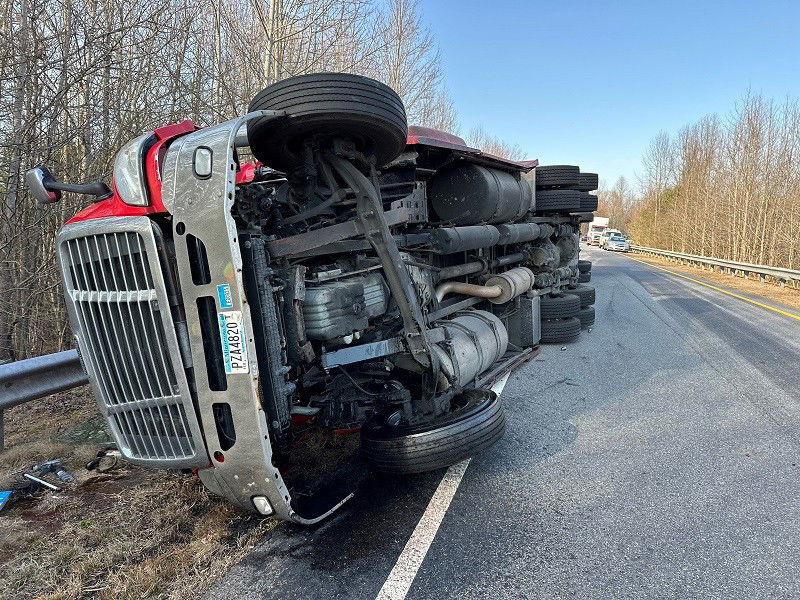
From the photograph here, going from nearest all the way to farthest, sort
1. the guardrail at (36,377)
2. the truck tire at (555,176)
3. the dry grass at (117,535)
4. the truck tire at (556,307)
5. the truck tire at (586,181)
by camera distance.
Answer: the dry grass at (117,535) → the guardrail at (36,377) → the truck tire at (556,307) → the truck tire at (555,176) → the truck tire at (586,181)

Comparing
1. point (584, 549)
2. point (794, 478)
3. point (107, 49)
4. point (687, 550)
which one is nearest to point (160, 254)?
point (584, 549)

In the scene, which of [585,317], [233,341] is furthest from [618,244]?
[233,341]

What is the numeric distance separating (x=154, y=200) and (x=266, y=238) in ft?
1.74

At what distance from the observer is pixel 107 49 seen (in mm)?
5328

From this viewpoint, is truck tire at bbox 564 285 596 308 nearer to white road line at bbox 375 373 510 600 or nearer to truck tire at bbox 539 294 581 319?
truck tire at bbox 539 294 581 319

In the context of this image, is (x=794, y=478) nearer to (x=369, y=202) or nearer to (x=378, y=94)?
(x=369, y=202)

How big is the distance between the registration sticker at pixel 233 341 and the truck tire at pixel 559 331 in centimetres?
564

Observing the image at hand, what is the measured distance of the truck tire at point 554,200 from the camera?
25.1 ft

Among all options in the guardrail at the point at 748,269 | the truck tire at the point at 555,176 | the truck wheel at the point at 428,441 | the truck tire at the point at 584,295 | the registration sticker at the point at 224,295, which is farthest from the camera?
the guardrail at the point at 748,269

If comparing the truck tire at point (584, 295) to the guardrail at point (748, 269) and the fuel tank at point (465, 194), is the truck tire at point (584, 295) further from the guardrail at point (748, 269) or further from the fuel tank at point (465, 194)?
the guardrail at point (748, 269)

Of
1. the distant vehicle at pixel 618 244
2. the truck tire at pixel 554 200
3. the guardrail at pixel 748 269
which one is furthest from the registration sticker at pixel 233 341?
the distant vehicle at pixel 618 244

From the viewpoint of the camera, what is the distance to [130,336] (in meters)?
2.32

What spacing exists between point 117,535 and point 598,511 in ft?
8.41

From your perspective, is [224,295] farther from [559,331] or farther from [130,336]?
[559,331]
